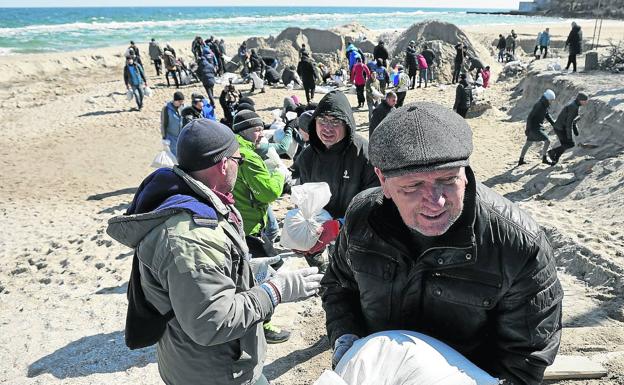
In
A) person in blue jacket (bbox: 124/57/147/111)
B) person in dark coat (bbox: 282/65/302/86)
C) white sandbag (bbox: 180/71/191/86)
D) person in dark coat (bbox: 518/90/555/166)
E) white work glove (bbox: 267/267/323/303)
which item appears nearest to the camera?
white work glove (bbox: 267/267/323/303)

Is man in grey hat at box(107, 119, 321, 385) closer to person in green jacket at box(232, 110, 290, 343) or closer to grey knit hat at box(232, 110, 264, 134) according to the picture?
person in green jacket at box(232, 110, 290, 343)

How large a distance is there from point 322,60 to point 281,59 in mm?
2131

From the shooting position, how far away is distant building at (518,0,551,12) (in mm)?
74650

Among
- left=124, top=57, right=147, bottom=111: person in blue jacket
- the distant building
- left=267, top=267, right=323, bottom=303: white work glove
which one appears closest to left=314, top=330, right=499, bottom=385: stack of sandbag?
left=267, top=267, right=323, bottom=303: white work glove

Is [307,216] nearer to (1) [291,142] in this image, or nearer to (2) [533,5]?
(1) [291,142]

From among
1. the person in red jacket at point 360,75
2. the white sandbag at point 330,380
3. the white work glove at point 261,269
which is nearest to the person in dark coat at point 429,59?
the person in red jacket at point 360,75

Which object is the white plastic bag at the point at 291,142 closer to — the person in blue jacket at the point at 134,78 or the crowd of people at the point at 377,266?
the crowd of people at the point at 377,266

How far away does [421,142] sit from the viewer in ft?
Answer: 4.18

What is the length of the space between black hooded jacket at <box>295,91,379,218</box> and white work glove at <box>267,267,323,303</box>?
1.05 meters

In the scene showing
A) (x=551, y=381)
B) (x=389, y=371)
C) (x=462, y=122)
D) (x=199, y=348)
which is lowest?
(x=551, y=381)

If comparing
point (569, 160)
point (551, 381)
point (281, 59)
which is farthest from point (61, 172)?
point (281, 59)

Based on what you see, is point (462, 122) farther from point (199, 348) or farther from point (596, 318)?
point (596, 318)

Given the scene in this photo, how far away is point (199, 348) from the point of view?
2.06 meters

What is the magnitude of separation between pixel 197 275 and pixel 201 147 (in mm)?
654
